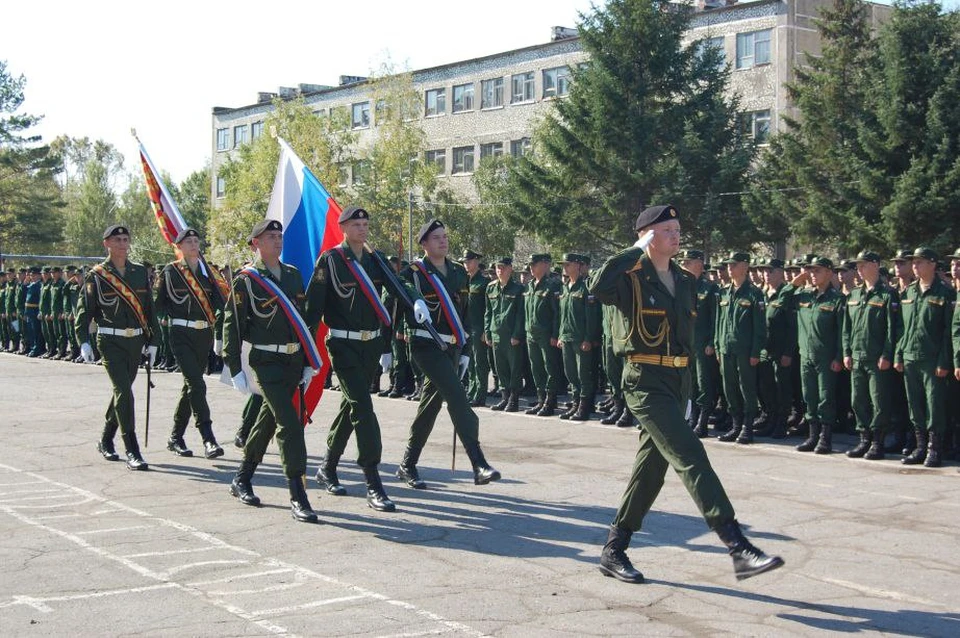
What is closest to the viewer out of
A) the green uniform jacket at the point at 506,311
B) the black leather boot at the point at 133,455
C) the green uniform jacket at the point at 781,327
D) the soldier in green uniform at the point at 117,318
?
the black leather boot at the point at 133,455

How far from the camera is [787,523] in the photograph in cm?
828

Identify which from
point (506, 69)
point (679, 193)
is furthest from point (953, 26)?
point (506, 69)

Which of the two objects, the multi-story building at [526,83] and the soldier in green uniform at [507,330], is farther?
the multi-story building at [526,83]

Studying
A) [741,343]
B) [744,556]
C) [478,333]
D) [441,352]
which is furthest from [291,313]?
[478,333]

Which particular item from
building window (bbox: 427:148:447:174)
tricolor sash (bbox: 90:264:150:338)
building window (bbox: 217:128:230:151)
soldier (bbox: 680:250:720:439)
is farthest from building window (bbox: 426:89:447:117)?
tricolor sash (bbox: 90:264:150:338)

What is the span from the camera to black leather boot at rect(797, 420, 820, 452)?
40.1 ft

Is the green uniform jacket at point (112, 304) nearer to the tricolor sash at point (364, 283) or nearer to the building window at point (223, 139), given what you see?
the tricolor sash at point (364, 283)

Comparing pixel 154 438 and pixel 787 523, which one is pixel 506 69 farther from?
pixel 787 523

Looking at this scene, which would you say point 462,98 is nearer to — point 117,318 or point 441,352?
point 117,318

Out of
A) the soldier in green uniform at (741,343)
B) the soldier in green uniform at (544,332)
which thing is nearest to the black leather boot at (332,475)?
the soldier in green uniform at (741,343)

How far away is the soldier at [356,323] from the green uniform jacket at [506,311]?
287 inches

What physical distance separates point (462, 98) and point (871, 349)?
53.1 meters

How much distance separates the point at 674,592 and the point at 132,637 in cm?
290

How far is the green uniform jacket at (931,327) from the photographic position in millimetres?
11047
